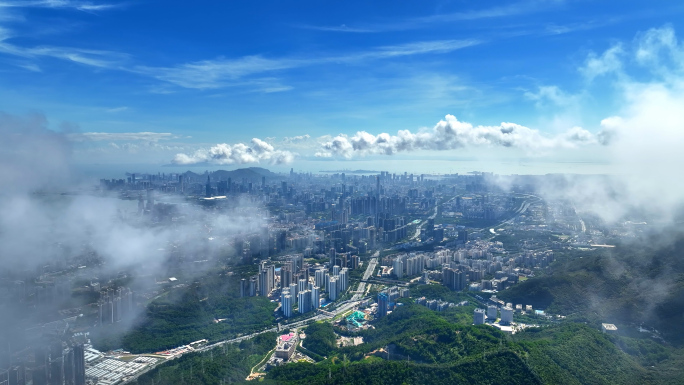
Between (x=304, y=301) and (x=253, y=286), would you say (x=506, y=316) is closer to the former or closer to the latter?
(x=304, y=301)

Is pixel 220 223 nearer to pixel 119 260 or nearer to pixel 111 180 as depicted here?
pixel 111 180

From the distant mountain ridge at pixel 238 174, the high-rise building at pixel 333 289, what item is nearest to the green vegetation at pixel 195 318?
the high-rise building at pixel 333 289

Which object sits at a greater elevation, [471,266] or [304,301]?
[471,266]

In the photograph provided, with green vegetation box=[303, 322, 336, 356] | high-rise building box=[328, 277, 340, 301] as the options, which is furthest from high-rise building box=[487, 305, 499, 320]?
high-rise building box=[328, 277, 340, 301]

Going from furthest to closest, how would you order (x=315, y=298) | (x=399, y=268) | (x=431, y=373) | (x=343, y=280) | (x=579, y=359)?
(x=399, y=268), (x=343, y=280), (x=315, y=298), (x=579, y=359), (x=431, y=373)

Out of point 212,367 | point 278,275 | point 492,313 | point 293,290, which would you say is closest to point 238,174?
point 278,275

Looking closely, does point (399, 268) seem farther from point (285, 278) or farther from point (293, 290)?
point (293, 290)

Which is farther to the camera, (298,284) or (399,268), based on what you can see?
(399,268)

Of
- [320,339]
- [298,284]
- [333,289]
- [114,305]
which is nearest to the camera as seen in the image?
[114,305]

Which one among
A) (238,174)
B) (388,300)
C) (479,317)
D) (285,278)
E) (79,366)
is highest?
(238,174)

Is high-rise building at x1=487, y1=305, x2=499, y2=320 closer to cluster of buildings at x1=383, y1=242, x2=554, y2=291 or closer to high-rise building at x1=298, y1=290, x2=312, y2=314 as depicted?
cluster of buildings at x1=383, y1=242, x2=554, y2=291
